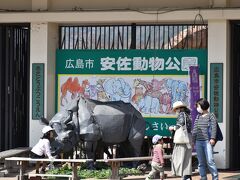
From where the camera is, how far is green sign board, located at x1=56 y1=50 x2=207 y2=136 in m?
16.9

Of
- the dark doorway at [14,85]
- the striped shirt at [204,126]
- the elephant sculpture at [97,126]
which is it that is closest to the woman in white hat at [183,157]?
the striped shirt at [204,126]

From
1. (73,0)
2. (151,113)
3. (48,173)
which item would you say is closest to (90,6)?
(73,0)

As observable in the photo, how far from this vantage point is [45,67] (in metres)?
17.3

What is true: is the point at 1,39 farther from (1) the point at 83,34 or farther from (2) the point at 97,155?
(2) the point at 97,155

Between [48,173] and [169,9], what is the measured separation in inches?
200

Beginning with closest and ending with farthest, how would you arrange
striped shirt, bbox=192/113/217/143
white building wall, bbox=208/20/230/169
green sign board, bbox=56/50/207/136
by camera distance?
striped shirt, bbox=192/113/217/143 → white building wall, bbox=208/20/230/169 → green sign board, bbox=56/50/207/136

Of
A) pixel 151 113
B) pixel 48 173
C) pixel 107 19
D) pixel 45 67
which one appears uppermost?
pixel 107 19

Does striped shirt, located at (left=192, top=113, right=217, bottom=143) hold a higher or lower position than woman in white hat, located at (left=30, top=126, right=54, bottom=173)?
higher

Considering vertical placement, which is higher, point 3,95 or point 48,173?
point 3,95

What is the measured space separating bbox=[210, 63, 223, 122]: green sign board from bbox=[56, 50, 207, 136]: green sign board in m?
0.33

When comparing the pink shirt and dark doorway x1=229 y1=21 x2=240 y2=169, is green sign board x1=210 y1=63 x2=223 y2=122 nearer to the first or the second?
dark doorway x1=229 y1=21 x2=240 y2=169

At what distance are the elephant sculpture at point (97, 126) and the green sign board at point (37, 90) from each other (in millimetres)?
1492

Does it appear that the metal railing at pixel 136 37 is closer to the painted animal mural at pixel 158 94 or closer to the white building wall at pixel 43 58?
the white building wall at pixel 43 58

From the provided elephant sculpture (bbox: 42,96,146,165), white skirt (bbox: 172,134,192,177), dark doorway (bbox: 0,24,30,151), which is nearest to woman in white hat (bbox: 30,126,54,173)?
elephant sculpture (bbox: 42,96,146,165)
